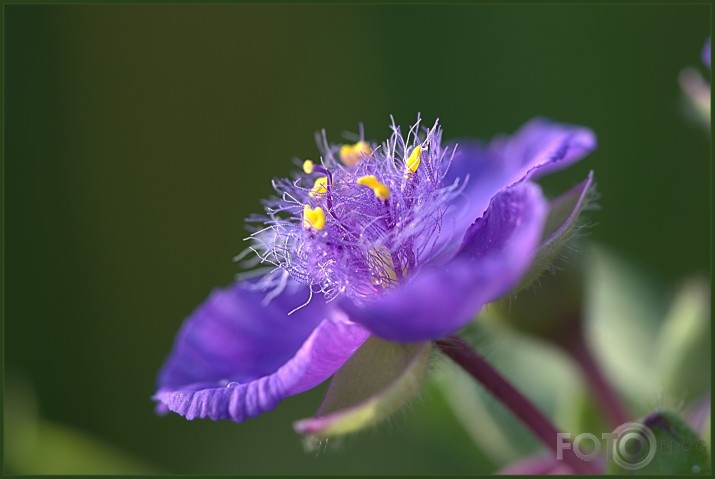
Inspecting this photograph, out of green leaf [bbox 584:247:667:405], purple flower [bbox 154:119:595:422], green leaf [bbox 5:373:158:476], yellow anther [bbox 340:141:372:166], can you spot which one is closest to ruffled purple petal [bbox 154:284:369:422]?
purple flower [bbox 154:119:595:422]

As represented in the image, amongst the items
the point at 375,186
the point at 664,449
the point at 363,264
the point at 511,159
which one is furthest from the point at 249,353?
the point at 664,449

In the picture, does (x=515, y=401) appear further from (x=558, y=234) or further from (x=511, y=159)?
(x=511, y=159)

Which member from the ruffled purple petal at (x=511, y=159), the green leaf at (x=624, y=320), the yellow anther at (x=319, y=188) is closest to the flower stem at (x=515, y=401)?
the ruffled purple petal at (x=511, y=159)

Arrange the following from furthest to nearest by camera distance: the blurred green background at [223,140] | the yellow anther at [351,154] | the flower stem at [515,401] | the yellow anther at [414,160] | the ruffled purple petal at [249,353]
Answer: the blurred green background at [223,140], the yellow anther at [351,154], the yellow anther at [414,160], the flower stem at [515,401], the ruffled purple petal at [249,353]

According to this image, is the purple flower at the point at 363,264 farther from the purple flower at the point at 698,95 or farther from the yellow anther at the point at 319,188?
the purple flower at the point at 698,95

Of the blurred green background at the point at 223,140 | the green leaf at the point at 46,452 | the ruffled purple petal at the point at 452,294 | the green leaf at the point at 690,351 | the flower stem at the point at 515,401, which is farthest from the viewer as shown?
the blurred green background at the point at 223,140

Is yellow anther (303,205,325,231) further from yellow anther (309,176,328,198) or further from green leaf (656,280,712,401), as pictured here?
green leaf (656,280,712,401)
